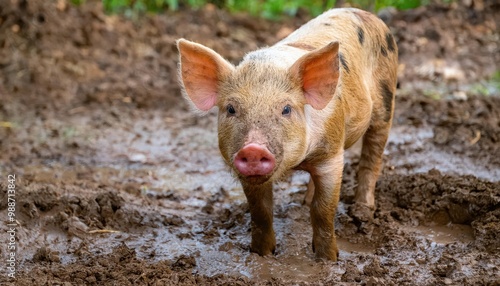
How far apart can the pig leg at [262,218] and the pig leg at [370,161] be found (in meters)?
0.98

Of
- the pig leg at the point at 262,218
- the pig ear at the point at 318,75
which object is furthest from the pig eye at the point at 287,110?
the pig leg at the point at 262,218

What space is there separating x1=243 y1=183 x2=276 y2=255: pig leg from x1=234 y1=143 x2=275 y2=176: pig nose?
89 centimetres

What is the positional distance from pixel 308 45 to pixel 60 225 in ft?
7.31

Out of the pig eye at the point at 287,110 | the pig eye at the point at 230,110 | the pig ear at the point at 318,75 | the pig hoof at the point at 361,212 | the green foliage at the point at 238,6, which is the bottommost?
the pig hoof at the point at 361,212

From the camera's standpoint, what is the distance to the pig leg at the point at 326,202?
4863 mm

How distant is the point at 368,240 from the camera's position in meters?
5.38

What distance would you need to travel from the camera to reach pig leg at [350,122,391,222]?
587 centimetres

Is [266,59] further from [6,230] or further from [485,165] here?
[485,165]

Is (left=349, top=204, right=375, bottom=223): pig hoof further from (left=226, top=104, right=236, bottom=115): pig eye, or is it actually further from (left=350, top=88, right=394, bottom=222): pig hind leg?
(left=226, top=104, right=236, bottom=115): pig eye

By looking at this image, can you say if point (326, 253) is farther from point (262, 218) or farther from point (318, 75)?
point (318, 75)

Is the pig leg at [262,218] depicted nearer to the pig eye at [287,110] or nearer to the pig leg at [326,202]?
the pig leg at [326,202]

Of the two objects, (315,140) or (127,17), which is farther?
(127,17)

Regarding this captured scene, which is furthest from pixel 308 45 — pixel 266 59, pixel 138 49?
pixel 138 49

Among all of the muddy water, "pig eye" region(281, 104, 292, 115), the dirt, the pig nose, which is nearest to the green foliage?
the dirt
